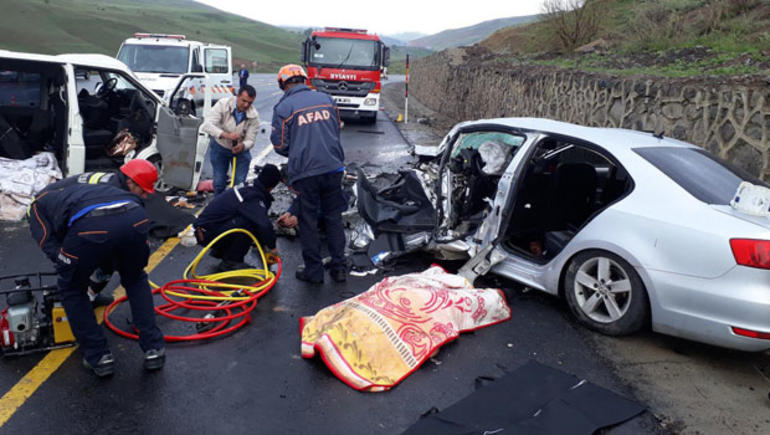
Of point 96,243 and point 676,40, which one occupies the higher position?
point 676,40

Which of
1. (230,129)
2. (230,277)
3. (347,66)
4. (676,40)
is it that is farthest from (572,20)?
(230,277)

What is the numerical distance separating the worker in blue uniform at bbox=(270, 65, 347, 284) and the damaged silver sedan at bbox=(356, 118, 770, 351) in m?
0.53

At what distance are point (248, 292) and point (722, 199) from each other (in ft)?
12.1

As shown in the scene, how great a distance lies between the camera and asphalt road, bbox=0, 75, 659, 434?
3113 millimetres

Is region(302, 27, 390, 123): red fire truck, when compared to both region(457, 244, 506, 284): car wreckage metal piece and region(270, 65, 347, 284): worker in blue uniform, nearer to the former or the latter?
region(270, 65, 347, 284): worker in blue uniform

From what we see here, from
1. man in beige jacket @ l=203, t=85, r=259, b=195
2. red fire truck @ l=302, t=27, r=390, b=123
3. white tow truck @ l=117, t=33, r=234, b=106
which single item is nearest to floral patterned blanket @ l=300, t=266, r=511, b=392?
man in beige jacket @ l=203, t=85, r=259, b=195

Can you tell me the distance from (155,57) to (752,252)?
1404 cm

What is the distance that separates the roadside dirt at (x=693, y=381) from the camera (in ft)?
10.9

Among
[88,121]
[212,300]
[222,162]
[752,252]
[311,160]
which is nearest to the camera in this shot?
[752,252]

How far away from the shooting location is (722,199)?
401 centimetres

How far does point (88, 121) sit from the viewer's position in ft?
26.5

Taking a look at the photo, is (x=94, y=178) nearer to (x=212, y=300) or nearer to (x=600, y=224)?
(x=212, y=300)

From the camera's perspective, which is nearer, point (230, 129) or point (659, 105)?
point (230, 129)

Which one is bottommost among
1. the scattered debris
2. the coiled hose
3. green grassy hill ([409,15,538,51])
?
the scattered debris
